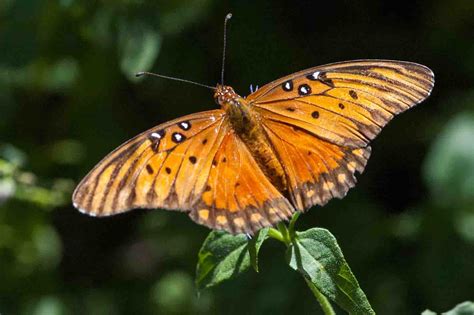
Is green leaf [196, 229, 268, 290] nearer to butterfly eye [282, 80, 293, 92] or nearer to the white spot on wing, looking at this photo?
the white spot on wing

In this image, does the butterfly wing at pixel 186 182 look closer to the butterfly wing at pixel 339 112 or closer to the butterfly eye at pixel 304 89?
the butterfly wing at pixel 339 112

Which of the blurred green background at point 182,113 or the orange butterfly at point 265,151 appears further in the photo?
the blurred green background at point 182,113

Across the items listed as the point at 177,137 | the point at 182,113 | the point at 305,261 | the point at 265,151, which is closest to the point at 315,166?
the point at 265,151

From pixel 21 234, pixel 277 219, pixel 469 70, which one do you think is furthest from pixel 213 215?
pixel 469 70

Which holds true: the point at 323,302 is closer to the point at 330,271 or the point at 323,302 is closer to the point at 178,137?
the point at 330,271

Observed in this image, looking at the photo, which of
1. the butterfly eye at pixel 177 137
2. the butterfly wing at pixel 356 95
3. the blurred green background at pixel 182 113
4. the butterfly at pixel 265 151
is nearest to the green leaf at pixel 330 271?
the butterfly at pixel 265 151

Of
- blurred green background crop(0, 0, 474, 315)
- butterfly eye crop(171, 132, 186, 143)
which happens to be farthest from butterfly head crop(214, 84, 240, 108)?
blurred green background crop(0, 0, 474, 315)
